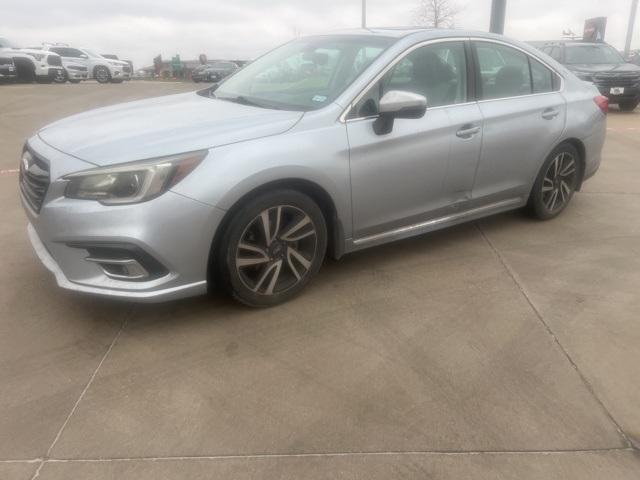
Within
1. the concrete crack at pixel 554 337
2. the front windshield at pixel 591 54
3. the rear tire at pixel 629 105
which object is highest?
the front windshield at pixel 591 54

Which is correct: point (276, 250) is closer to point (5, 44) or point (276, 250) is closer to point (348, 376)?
point (348, 376)

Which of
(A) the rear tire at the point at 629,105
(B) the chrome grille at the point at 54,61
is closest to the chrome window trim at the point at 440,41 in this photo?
(A) the rear tire at the point at 629,105

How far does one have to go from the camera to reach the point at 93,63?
90.3 ft

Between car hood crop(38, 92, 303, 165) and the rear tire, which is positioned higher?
car hood crop(38, 92, 303, 165)

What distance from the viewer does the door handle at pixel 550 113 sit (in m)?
4.59

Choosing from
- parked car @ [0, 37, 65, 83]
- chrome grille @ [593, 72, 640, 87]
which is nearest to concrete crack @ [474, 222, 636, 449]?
chrome grille @ [593, 72, 640, 87]

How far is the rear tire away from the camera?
13.6 meters

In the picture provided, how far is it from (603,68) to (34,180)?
1359cm

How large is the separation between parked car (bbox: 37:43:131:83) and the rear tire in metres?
22.9

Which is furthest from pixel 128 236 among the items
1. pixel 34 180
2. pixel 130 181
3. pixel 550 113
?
pixel 550 113

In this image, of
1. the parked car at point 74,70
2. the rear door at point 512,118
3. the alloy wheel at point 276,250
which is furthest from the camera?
the parked car at point 74,70

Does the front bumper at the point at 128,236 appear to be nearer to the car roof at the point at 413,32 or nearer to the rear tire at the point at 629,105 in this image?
the car roof at the point at 413,32

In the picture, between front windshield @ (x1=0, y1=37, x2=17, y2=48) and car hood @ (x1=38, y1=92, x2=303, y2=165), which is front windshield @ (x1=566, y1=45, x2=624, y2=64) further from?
front windshield @ (x1=0, y1=37, x2=17, y2=48)

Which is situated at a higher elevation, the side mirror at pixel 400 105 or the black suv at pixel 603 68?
the side mirror at pixel 400 105
